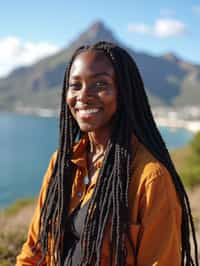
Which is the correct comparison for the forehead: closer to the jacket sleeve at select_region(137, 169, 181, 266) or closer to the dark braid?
the dark braid

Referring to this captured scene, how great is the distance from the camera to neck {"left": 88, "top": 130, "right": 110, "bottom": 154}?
189cm

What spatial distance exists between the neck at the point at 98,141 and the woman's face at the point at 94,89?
29 millimetres

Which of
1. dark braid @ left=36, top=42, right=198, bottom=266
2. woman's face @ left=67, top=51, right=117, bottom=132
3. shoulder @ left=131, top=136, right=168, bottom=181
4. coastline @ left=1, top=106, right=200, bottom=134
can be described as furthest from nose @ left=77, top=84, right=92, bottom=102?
coastline @ left=1, top=106, right=200, bottom=134

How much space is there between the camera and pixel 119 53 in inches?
70.4

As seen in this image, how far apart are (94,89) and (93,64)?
0.32 ft

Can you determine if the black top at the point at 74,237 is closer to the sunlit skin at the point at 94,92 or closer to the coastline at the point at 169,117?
the sunlit skin at the point at 94,92

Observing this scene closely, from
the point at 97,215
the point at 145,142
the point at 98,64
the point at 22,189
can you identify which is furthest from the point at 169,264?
the point at 22,189

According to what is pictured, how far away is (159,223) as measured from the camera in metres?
1.58

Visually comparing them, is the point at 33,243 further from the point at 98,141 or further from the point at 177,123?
the point at 177,123

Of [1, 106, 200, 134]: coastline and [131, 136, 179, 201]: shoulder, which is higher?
[1, 106, 200, 134]: coastline

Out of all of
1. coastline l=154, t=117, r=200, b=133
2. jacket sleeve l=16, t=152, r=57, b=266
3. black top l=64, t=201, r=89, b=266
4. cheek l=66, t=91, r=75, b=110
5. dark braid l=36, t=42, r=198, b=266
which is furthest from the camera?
coastline l=154, t=117, r=200, b=133

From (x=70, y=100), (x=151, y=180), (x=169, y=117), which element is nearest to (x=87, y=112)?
(x=70, y=100)

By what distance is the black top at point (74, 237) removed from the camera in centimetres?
180

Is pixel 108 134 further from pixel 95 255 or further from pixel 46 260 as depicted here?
pixel 46 260
